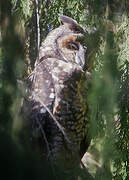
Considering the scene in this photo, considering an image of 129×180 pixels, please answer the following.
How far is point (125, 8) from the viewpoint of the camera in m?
1.43

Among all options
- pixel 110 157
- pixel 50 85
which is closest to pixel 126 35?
pixel 50 85

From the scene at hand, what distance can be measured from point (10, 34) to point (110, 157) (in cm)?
53

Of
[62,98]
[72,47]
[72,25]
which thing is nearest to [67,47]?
[72,47]

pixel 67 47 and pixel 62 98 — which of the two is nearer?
pixel 62 98

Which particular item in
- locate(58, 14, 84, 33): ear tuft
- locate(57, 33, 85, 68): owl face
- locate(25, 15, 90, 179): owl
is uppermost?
locate(58, 14, 84, 33): ear tuft

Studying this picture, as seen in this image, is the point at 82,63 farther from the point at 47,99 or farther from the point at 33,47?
the point at 33,47

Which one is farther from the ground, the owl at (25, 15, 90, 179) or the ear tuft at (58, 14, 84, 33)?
the ear tuft at (58, 14, 84, 33)

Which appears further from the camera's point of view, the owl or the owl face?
the owl face

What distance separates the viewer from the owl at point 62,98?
176 cm

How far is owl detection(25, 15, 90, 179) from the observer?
5.77 feet

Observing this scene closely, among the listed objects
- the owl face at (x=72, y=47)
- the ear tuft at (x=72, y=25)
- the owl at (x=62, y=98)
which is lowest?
the owl at (x=62, y=98)

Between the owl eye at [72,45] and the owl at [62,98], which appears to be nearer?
the owl at [62,98]

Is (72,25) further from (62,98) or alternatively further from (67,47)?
(62,98)

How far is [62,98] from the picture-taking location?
6.02 feet
